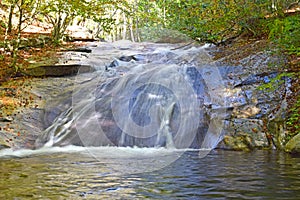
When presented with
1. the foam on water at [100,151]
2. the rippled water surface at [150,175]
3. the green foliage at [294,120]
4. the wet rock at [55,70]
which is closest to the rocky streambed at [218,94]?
the wet rock at [55,70]

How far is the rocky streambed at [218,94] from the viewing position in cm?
624

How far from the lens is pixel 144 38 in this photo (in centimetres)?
2638

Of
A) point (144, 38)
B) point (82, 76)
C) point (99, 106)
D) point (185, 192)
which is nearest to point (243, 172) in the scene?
point (185, 192)

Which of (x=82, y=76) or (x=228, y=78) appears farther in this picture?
(x=82, y=76)

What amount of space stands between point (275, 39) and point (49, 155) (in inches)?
213

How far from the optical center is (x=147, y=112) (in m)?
7.10

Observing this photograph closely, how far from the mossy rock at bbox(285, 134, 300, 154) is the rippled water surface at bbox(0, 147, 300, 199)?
0.69 feet

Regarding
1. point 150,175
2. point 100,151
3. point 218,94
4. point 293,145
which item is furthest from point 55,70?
point 293,145

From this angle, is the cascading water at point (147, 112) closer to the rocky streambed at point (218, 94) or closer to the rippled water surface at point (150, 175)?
the rocky streambed at point (218, 94)

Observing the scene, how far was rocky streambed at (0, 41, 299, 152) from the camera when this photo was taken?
20.5ft

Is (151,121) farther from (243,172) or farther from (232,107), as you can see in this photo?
(243,172)

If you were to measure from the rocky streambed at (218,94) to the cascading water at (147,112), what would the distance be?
42mm

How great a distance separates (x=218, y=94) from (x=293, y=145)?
2164 mm

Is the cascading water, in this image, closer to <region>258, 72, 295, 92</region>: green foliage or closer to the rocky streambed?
the rocky streambed
